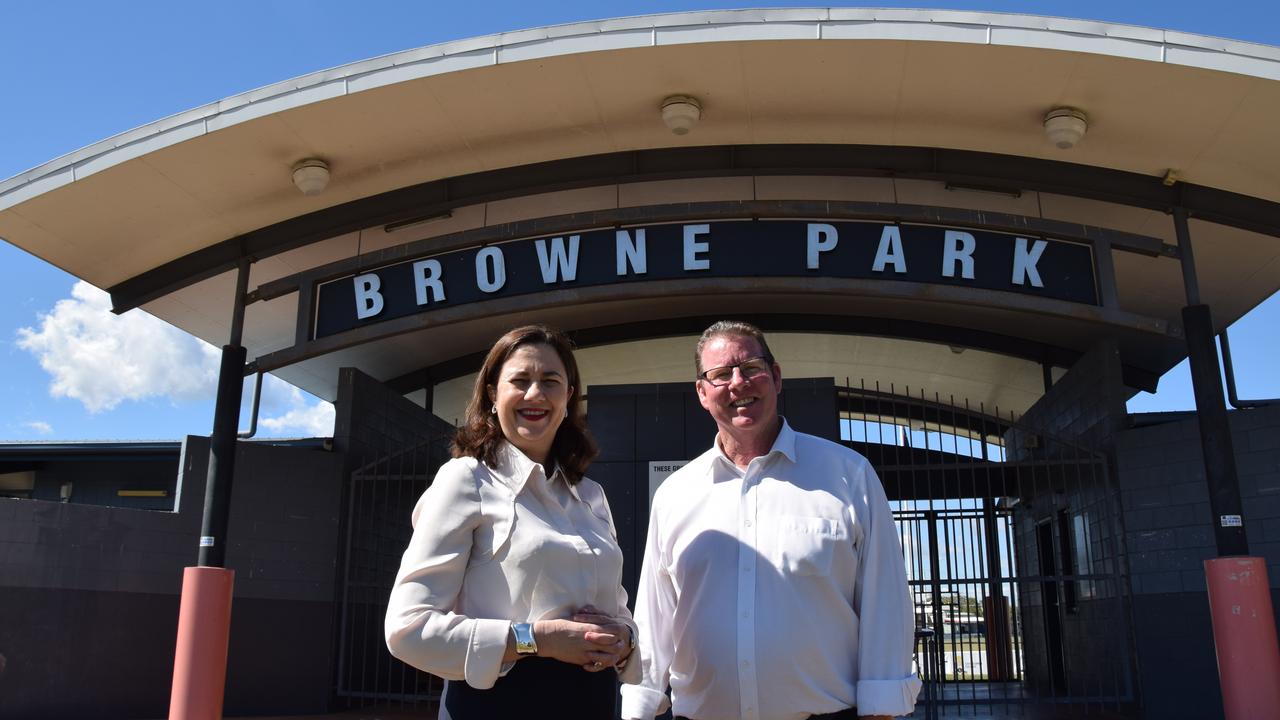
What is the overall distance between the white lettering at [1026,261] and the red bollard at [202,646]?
18.4ft

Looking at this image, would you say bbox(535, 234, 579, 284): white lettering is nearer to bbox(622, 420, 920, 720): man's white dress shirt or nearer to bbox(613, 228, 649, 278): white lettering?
bbox(613, 228, 649, 278): white lettering

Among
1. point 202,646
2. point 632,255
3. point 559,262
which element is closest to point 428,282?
point 559,262

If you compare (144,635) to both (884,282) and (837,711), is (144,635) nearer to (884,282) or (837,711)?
(884,282)

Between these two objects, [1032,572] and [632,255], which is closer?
[632,255]

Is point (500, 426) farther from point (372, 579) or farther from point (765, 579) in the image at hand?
point (372, 579)

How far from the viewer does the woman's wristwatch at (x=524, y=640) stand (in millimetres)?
1960

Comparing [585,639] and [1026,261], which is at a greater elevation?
[1026,261]

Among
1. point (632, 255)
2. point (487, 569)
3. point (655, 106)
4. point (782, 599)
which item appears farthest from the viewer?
point (632, 255)

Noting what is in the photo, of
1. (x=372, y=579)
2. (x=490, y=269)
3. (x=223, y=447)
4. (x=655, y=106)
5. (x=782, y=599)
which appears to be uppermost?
(x=655, y=106)

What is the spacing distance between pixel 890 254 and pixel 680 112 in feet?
5.34

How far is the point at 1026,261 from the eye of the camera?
642 centimetres

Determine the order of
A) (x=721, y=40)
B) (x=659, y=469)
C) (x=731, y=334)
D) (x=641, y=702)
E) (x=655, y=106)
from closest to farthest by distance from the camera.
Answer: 1. (x=641, y=702)
2. (x=731, y=334)
3. (x=721, y=40)
4. (x=655, y=106)
5. (x=659, y=469)

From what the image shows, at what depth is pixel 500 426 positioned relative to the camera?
227 cm

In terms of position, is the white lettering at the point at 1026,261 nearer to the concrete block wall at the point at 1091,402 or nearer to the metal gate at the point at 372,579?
the concrete block wall at the point at 1091,402
